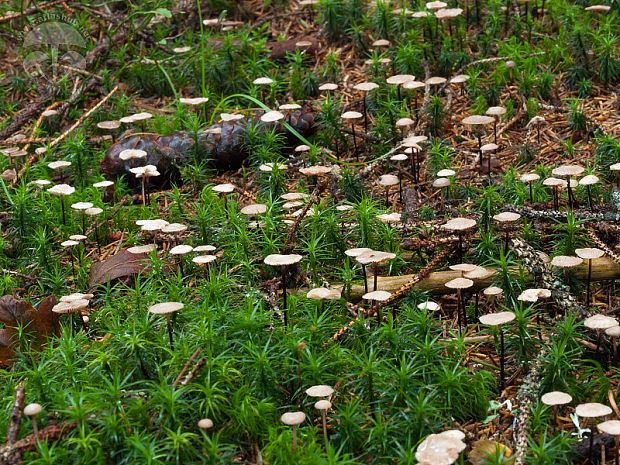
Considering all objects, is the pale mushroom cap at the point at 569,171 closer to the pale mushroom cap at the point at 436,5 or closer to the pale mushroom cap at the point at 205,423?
the pale mushroom cap at the point at 436,5

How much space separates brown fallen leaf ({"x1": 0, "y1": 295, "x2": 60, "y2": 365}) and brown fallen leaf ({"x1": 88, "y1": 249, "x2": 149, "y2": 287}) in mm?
618

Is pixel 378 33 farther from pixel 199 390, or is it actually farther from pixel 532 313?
pixel 199 390

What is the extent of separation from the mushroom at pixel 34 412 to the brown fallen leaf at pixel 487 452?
80.8 inches

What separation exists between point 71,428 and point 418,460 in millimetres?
1705

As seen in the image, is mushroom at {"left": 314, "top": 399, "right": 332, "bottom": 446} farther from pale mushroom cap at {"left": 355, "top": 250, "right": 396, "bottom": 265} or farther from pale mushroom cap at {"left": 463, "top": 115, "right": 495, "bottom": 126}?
pale mushroom cap at {"left": 463, "top": 115, "right": 495, "bottom": 126}

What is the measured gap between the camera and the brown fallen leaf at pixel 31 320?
505 cm

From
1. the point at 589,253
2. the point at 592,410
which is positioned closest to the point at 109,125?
the point at 589,253

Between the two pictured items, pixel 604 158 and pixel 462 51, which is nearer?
pixel 604 158

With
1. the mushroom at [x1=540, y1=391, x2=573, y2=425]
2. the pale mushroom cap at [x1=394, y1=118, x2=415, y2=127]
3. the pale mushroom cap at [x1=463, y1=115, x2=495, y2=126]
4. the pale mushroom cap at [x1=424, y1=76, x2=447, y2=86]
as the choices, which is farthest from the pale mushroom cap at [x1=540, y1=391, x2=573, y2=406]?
the pale mushroom cap at [x1=424, y1=76, x2=447, y2=86]

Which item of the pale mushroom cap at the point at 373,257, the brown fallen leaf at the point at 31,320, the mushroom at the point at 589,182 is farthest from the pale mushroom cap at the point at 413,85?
the brown fallen leaf at the point at 31,320

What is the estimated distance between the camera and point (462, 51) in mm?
8180

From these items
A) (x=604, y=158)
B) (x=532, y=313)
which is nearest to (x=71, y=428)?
(x=532, y=313)

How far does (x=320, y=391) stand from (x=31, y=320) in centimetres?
199

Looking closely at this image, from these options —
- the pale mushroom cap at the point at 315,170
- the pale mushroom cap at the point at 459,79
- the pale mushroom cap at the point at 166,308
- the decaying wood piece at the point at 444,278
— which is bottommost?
the decaying wood piece at the point at 444,278
